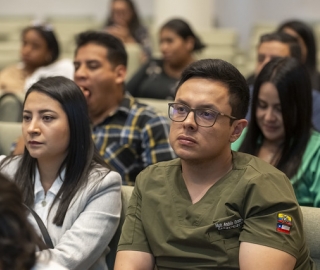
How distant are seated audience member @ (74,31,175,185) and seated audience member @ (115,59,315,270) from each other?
0.88 meters

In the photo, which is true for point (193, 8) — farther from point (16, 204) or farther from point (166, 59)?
point (16, 204)

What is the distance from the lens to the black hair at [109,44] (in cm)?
326

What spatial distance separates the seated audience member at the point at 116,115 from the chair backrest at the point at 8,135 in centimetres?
35

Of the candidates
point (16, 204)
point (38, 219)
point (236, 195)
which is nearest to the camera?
point (16, 204)

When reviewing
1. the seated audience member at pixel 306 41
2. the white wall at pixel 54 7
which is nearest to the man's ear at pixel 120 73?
the seated audience member at pixel 306 41

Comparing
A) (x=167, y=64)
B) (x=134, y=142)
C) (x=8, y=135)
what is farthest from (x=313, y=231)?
(x=167, y=64)

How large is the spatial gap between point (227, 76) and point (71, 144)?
26.1 inches

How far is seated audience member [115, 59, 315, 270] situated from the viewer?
6.13ft

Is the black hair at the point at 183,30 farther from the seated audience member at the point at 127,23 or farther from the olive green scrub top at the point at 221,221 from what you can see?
the olive green scrub top at the point at 221,221

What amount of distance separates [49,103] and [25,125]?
11 cm

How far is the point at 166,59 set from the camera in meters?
5.07

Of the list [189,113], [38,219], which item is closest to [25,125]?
[38,219]

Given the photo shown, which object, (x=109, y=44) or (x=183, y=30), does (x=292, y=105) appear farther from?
(x=183, y=30)

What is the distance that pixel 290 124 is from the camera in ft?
8.56
